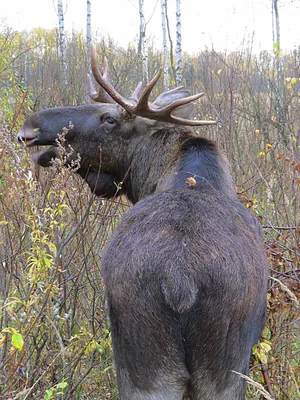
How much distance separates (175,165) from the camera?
3977mm

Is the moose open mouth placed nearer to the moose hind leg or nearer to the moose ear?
the moose ear

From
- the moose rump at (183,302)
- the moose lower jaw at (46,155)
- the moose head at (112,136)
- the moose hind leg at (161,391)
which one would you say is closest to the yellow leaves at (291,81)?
the moose head at (112,136)

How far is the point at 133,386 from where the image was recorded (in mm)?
2762

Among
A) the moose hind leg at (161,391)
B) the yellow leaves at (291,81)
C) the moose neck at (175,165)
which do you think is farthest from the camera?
the yellow leaves at (291,81)

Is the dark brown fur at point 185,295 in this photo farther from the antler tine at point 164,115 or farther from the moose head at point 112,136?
the moose head at point 112,136

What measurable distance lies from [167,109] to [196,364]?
2.18 meters

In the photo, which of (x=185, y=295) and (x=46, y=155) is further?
(x=46, y=155)

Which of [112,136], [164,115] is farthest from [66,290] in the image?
[164,115]

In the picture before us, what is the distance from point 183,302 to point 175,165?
66.5 inches

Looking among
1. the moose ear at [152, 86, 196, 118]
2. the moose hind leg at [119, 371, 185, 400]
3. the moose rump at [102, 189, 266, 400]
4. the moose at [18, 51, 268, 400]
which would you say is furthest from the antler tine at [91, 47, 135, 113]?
the moose hind leg at [119, 371, 185, 400]

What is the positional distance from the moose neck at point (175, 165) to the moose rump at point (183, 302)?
631 mm

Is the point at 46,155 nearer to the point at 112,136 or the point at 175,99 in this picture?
the point at 112,136

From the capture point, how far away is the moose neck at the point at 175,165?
144 inches

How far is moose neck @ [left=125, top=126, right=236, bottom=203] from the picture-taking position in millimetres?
3670
